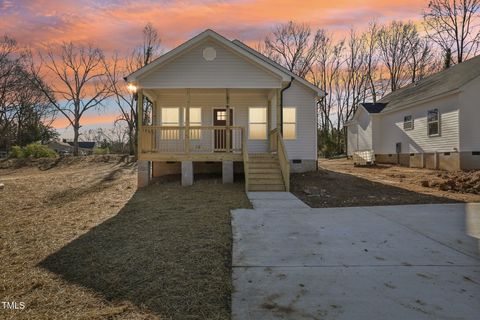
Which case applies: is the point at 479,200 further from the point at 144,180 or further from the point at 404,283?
the point at 144,180

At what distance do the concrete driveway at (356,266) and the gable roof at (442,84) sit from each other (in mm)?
11556

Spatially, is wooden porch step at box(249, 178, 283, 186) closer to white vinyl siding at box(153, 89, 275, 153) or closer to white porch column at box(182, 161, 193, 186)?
white porch column at box(182, 161, 193, 186)

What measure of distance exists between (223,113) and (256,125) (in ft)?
5.38

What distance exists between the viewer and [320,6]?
11445 mm

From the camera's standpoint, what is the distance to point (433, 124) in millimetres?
17594

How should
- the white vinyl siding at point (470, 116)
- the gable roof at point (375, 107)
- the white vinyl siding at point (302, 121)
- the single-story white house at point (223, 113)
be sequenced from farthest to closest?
the gable roof at point (375, 107)
the white vinyl siding at point (470, 116)
the white vinyl siding at point (302, 121)
the single-story white house at point (223, 113)

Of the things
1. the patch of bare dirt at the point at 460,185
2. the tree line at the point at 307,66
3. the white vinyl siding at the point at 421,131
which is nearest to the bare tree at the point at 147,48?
the tree line at the point at 307,66

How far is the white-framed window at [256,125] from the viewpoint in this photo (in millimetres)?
14680

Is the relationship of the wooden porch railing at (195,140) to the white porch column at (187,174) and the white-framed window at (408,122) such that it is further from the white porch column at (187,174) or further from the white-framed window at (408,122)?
the white-framed window at (408,122)

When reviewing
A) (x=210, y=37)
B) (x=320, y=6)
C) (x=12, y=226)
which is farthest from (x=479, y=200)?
(x=12, y=226)

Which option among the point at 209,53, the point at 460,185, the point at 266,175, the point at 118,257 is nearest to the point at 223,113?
the point at 209,53

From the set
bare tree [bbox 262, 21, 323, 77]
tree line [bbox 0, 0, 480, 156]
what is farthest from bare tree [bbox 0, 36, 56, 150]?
bare tree [bbox 262, 21, 323, 77]

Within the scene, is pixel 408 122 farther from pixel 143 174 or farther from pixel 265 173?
pixel 143 174

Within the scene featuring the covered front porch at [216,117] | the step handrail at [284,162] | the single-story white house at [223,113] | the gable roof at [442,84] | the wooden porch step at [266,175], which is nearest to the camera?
the step handrail at [284,162]
